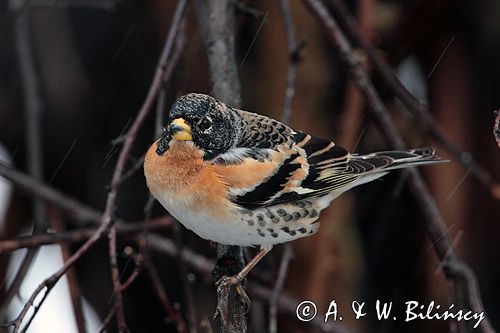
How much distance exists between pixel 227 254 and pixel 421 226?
80.9 inches

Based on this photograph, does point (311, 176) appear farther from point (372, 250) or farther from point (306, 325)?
point (372, 250)

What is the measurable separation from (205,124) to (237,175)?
212 millimetres

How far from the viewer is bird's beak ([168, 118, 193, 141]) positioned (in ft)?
6.38

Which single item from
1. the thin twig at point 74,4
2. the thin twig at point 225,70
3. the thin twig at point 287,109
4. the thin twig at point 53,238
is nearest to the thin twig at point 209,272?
the thin twig at point 53,238

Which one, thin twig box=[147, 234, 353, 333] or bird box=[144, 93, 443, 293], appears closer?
bird box=[144, 93, 443, 293]

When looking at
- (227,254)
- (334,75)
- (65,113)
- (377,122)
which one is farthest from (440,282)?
(65,113)

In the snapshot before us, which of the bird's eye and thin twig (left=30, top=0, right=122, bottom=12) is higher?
thin twig (left=30, top=0, right=122, bottom=12)

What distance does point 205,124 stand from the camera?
204 cm

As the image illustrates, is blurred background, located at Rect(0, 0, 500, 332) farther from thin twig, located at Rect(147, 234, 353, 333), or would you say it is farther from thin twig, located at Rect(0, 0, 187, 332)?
thin twig, located at Rect(0, 0, 187, 332)

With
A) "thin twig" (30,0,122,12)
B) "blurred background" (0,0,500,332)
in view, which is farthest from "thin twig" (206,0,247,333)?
"blurred background" (0,0,500,332)

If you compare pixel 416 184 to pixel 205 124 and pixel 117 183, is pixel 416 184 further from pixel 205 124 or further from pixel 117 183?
pixel 117 183

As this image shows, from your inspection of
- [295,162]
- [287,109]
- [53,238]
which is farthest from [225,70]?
[53,238]

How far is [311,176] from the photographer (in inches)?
95.4

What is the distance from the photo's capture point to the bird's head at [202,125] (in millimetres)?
1954
